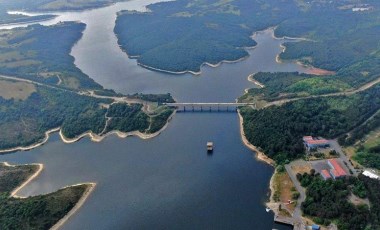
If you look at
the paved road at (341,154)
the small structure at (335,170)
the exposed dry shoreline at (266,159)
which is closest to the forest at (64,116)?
the exposed dry shoreline at (266,159)

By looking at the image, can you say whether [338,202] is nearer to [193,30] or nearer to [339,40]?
[339,40]

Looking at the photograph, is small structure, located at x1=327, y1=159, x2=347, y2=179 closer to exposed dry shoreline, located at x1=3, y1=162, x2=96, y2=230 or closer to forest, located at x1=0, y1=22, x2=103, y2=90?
exposed dry shoreline, located at x1=3, y1=162, x2=96, y2=230

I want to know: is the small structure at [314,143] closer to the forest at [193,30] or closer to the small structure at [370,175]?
the small structure at [370,175]

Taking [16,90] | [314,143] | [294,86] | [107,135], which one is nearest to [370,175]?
[314,143]

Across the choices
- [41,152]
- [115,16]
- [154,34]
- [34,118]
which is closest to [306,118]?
[41,152]

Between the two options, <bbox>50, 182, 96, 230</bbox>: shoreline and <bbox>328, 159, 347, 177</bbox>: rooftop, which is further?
<bbox>328, 159, 347, 177</bbox>: rooftop

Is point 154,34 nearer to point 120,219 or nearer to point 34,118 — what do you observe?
point 34,118

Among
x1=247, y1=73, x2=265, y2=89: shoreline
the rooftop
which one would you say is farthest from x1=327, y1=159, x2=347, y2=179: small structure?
x1=247, y1=73, x2=265, y2=89: shoreline
